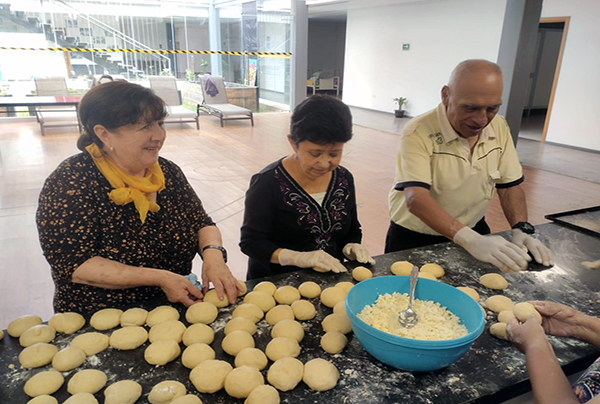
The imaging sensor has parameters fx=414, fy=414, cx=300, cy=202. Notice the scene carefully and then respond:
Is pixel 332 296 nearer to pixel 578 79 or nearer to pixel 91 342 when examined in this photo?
pixel 91 342

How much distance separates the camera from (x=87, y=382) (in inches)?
37.3

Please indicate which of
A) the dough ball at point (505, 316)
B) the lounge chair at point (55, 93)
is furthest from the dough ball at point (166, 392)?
the lounge chair at point (55, 93)

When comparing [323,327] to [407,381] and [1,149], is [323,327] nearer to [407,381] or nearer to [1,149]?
[407,381]

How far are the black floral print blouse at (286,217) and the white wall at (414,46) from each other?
795 centimetres

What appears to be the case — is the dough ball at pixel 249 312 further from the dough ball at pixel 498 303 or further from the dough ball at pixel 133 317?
the dough ball at pixel 498 303

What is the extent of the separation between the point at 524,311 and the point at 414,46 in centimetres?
997

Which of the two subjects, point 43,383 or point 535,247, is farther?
point 535,247

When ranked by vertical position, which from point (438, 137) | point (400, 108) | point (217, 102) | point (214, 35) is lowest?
point (400, 108)

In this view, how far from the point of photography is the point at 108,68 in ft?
32.6

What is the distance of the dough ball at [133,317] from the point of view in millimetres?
1185

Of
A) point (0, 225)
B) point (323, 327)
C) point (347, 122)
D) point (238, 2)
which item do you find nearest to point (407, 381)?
point (323, 327)

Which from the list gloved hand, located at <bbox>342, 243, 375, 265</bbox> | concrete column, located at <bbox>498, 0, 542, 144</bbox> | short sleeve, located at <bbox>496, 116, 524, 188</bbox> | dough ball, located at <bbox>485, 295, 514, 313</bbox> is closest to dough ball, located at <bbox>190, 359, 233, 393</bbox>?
gloved hand, located at <bbox>342, 243, 375, 265</bbox>

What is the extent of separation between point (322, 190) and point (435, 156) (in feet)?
1.82

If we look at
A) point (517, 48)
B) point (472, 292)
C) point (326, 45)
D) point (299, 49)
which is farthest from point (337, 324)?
point (326, 45)
